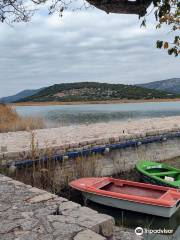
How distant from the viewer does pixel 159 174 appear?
1188 centimetres

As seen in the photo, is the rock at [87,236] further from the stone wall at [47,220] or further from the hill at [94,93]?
the hill at [94,93]

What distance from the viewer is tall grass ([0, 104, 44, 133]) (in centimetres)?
1912

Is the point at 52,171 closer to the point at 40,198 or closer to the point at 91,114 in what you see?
the point at 40,198

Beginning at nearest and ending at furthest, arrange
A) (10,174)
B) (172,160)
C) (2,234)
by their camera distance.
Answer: (2,234)
(10,174)
(172,160)

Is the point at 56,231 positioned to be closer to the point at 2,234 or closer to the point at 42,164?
the point at 2,234

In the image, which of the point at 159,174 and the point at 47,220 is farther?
the point at 159,174

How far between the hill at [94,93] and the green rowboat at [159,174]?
5645 cm

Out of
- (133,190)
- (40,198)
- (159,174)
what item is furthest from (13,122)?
(40,198)

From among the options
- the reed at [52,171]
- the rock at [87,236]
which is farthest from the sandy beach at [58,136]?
the rock at [87,236]

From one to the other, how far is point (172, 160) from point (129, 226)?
8.10 metres

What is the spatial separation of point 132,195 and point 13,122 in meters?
11.6

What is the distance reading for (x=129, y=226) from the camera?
28.7 ft

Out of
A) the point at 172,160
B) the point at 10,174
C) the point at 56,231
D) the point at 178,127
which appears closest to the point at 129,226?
the point at 10,174

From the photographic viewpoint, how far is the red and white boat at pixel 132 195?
348 inches
